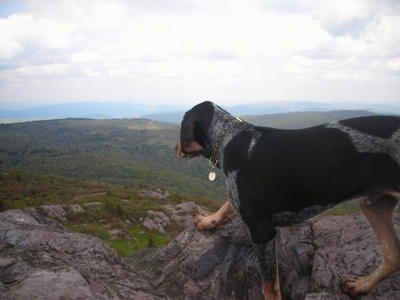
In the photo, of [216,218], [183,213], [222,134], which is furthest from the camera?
[183,213]

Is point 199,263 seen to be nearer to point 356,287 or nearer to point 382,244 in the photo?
point 356,287

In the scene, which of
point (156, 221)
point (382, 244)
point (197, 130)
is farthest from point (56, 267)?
point (156, 221)

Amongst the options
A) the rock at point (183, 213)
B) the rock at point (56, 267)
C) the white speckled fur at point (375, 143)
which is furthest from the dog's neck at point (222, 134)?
the rock at point (183, 213)

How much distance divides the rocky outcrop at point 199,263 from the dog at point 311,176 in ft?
2.67

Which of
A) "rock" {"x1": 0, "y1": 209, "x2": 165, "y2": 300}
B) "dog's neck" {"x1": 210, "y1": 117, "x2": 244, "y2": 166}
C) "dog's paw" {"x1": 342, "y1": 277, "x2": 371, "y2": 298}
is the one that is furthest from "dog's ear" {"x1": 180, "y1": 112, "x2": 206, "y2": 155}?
"dog's paw" {"x1": 342, "y1": 277, "x2": 371, "y2": 298}

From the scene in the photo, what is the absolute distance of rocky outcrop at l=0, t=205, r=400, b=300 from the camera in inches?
226

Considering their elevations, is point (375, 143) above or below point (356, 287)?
above

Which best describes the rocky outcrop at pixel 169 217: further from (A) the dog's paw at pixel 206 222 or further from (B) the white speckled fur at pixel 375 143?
(B) the white speckled fur at pixel 375 143

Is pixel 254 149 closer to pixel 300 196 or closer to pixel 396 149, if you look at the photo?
pixel 300 196

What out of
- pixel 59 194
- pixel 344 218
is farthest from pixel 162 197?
pixel 344 218

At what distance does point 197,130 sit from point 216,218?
2331 millimetres

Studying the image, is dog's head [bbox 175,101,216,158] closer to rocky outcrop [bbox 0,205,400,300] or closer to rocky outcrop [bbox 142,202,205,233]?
rocky outcrop [bbox 0,205,400,300]

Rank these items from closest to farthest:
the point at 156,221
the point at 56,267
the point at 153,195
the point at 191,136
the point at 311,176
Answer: the point at 311,176
the point at 56,267
the point at 191,136
the point at 156,221
the point at 153,195

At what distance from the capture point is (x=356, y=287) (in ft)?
19.5
